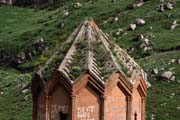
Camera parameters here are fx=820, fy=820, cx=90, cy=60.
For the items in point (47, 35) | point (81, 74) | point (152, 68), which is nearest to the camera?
point (81, 74)

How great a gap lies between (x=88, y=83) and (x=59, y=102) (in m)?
A: 0.88

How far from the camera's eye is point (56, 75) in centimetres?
2041

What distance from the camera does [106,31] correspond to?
6831cm

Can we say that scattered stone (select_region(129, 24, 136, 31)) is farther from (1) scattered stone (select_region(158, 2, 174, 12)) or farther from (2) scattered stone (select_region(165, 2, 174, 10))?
(2) scattered stone (select_region(165, 2, 174, 10))

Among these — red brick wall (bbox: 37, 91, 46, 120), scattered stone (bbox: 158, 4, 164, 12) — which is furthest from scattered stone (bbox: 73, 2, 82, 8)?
red brick wall (bbox: 37, 91, 46, 120)

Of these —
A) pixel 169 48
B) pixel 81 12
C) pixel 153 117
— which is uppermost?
pixel 81 12

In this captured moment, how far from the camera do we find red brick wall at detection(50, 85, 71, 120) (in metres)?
20.3

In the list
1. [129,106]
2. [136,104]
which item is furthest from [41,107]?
[136,104]

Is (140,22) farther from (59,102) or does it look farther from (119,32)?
(59,102)

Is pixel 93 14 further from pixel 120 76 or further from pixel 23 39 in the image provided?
pixel 120 76

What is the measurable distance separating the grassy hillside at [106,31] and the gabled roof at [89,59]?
2.06 ft

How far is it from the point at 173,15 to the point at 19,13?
35039 millimetres

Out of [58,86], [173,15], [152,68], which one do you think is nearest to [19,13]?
[173,15]

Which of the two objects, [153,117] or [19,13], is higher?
[19,13]
